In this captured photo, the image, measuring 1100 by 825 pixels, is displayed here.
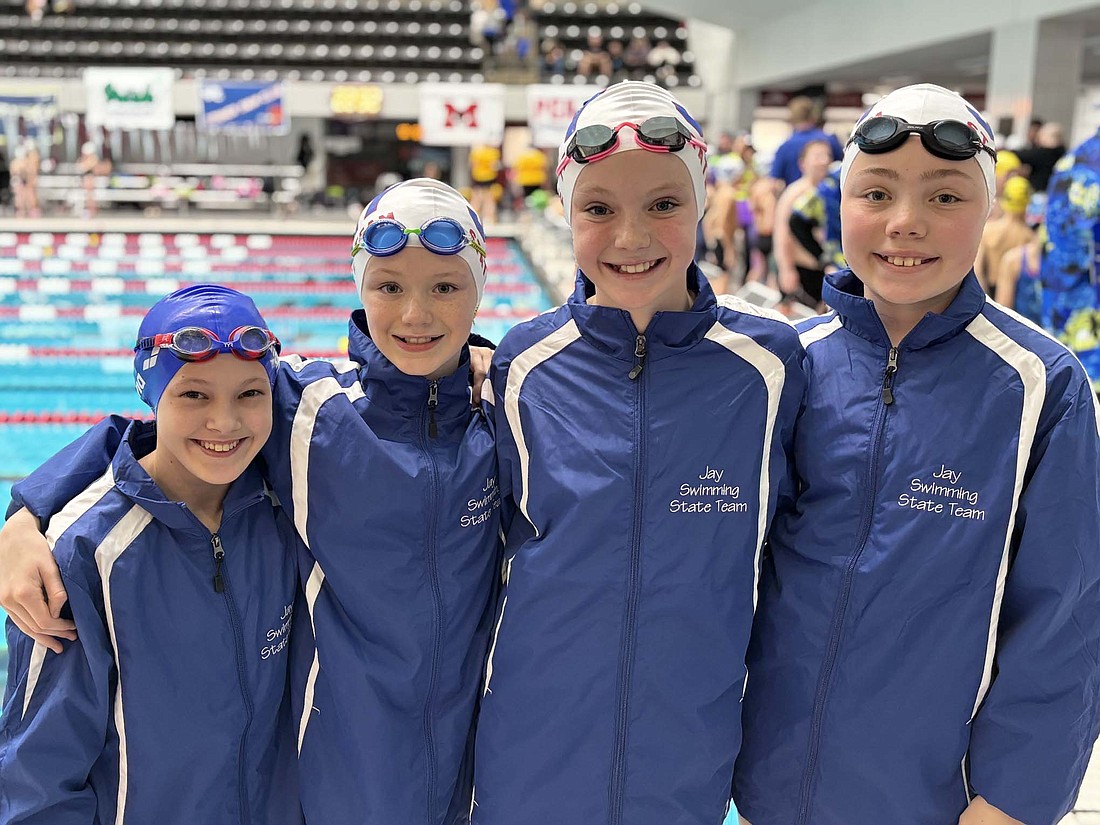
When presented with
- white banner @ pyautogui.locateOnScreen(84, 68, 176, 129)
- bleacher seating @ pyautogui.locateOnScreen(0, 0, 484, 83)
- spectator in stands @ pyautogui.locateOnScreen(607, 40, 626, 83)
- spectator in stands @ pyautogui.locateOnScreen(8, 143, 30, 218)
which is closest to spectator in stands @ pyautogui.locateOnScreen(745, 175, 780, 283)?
white banner @ pyautogui.locateOnScreen(84, 68, 176, 129)

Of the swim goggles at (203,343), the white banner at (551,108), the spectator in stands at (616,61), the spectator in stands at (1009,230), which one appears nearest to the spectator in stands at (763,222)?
the spectator in stands at (1009,230)

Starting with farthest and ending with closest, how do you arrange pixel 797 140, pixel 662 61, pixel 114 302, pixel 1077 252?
pixel 662 61 < pixel 114 302 < pixel 797 140 < pixel 1077 252

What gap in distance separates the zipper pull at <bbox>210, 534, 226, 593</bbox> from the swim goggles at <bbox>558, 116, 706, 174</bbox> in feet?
2.77

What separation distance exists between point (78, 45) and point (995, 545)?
2700 cm

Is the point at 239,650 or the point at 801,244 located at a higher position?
the point at 801,244

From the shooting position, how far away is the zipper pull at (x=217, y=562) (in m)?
1.66

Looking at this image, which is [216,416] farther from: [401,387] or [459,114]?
[459,114]

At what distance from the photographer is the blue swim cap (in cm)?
165

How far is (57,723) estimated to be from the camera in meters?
1.56

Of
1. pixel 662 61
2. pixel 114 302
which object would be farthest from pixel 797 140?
pixel 662 61

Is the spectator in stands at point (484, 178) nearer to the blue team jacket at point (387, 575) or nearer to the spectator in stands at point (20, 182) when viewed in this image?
the spectator in stands at point (20, 182)

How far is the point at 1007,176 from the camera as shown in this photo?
729cm

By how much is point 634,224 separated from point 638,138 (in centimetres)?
13

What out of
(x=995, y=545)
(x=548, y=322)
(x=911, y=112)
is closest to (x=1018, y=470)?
(x=995, y=545)
